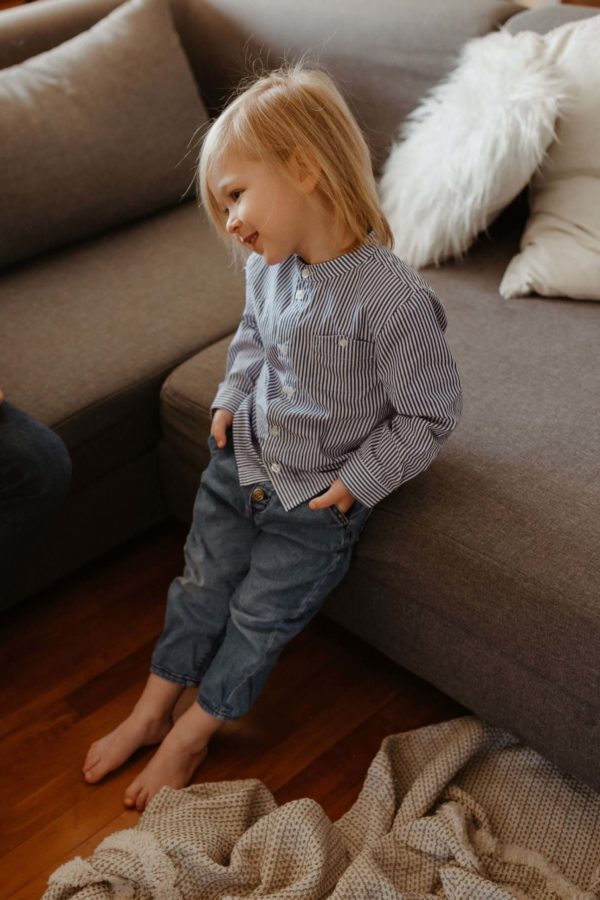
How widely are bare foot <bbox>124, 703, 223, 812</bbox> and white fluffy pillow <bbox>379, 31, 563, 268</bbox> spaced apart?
907mm

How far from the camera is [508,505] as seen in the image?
1.26 meters

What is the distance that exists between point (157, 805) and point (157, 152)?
129 centimetres

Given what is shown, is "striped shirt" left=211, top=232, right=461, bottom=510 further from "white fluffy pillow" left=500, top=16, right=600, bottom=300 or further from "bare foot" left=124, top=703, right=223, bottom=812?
"white fluffy pillow" left=500, top=16, right=600, bottom=300

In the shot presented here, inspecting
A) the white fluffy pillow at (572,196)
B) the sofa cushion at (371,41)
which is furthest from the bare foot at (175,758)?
the sofa cushion at (371,41)

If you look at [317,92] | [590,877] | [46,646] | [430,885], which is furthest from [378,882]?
[317,92]

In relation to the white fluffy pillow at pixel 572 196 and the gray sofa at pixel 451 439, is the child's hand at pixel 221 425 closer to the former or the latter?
the gray sofa at pixel 451 439

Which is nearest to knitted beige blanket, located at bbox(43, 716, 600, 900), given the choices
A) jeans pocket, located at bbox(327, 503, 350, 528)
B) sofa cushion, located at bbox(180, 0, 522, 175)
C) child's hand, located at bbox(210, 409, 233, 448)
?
jeans pocket, located at bbox(327, 503, 350, 528)

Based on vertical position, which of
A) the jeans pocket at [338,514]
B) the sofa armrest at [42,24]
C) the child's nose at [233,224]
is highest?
the sofa armrest at [42,24]

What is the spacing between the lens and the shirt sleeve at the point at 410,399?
1.17 meters

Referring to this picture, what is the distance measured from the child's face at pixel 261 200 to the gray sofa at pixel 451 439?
0.39m

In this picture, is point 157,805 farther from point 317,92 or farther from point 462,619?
point 317,92

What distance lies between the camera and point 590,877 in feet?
4.07

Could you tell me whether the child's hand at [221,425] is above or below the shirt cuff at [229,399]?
below

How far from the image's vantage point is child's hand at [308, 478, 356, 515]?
124cm
